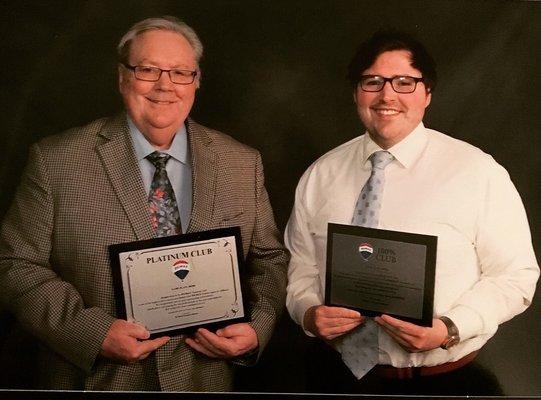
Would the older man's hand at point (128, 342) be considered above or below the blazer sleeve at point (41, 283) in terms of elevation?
below

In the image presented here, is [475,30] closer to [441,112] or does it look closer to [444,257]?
[441,112]

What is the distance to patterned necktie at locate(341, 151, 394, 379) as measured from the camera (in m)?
1.74

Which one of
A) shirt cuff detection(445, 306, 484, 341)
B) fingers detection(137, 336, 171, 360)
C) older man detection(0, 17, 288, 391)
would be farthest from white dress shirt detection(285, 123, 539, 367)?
fingers detection(137, 336, 171, 360)

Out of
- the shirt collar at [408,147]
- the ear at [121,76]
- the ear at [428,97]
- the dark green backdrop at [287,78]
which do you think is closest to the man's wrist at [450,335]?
the dark green backdrop at [287,78]

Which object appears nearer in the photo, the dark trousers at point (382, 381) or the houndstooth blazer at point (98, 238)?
the houndstooth blazer at point (98, 238)

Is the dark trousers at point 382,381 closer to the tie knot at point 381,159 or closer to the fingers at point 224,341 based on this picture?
the fingers at point 224,341

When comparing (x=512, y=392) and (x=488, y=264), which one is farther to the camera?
(x=512, y=392)

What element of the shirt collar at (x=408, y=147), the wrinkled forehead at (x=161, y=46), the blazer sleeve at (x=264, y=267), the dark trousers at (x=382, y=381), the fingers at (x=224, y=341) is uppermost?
the wrinkled forehead at (x=161, y=46)

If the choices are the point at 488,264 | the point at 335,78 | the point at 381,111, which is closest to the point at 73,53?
the point at 335,78

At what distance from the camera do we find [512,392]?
72.9 inches

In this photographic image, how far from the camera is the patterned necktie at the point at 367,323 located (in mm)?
1741

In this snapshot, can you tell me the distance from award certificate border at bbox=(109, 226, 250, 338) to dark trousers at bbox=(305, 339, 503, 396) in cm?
23

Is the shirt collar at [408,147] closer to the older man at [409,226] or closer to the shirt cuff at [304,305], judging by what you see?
the older man at [409,226]

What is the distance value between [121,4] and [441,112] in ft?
2.89
